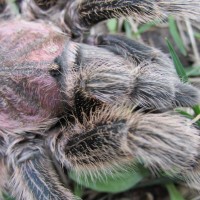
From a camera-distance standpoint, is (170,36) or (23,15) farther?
(170,36)

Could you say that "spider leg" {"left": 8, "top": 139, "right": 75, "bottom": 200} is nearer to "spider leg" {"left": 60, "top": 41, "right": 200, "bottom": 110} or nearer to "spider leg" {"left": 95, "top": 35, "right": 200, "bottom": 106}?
"spider leg" {"left": 60, "top": 41, "right": 200, "bottom": 110}

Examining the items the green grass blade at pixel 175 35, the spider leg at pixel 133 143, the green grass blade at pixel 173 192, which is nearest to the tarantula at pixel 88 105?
the spider leg at pixel 133 143

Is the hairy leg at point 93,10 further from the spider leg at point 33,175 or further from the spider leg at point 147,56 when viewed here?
the spider leg at point 33,175

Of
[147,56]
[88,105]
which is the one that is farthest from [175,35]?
[88,105]

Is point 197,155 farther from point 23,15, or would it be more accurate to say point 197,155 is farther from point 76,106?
point 23,15

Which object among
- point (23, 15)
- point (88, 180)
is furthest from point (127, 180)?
point (23, 15)

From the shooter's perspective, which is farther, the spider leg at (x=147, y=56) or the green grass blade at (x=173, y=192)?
the green grass blade at (x=173, y=192)

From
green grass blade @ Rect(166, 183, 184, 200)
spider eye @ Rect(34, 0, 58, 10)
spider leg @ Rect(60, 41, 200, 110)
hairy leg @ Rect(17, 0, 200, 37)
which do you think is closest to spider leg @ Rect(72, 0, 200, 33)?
hairy leg @ Rect(17, 0, 200, 37)

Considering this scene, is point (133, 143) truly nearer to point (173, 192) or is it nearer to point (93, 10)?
point (173, 192)
